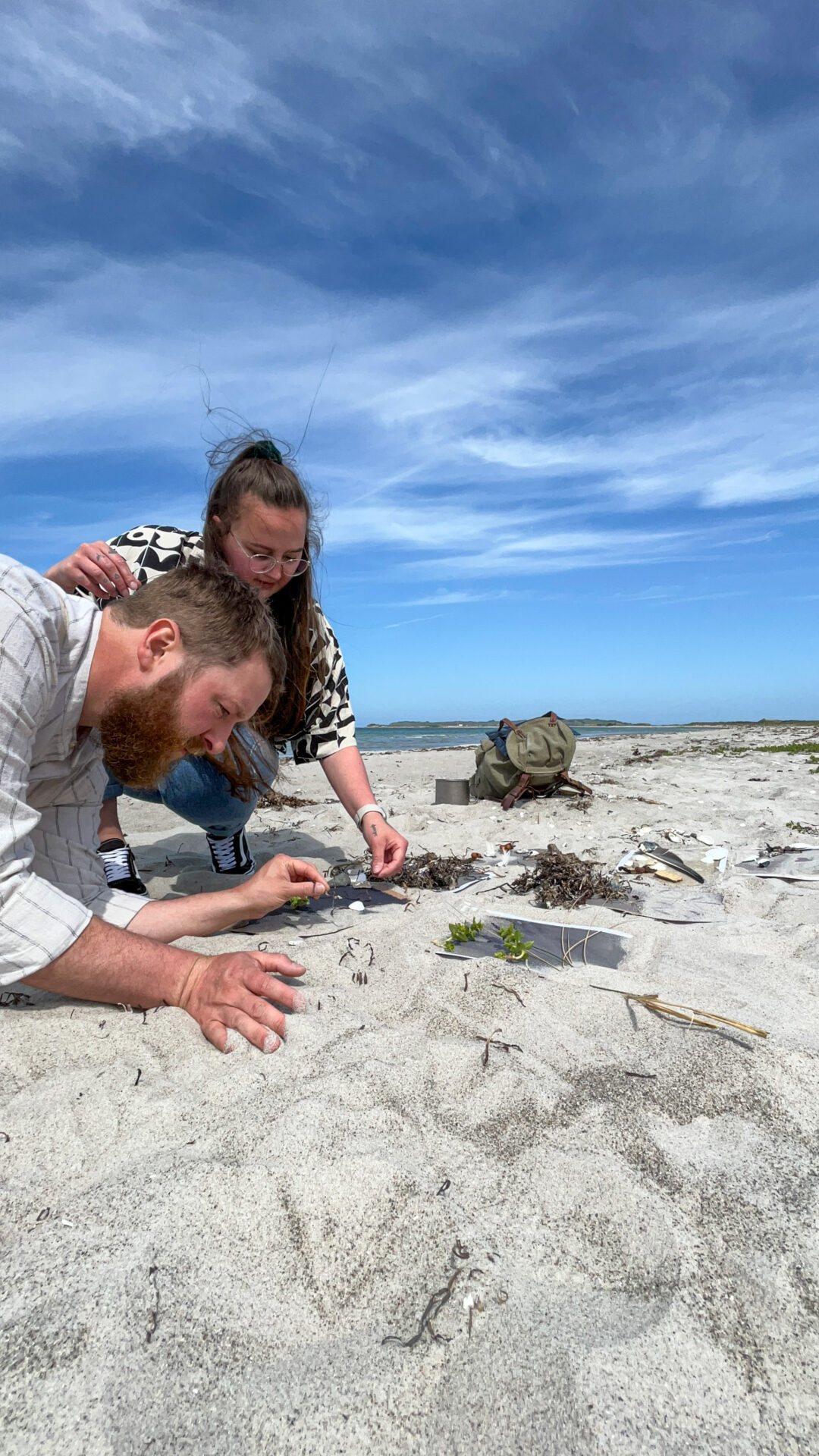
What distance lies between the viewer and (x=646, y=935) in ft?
9.76

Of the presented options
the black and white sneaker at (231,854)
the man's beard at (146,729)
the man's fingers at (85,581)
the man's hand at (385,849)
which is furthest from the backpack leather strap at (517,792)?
the man's beard at (146,729)

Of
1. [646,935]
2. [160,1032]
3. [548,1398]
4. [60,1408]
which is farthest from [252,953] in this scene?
[646,935]

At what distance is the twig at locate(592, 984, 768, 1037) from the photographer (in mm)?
2055

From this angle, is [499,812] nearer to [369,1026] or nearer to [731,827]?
[731,827]

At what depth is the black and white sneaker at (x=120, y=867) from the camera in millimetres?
3578

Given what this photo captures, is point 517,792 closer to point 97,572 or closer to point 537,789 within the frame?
point 537,789

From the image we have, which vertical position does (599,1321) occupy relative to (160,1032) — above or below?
below

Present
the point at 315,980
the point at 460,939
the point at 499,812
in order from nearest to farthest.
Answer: the point at 315,980
the point at 460,939
the point at 499,812

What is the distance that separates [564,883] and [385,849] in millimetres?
901

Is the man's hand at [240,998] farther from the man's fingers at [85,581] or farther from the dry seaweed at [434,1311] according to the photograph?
the man's fingers at [85,581]

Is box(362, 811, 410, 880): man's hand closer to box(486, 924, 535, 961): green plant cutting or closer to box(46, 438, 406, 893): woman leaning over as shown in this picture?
box(46, 438, 406, 893): woman leaning over

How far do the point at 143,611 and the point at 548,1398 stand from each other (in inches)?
77.6

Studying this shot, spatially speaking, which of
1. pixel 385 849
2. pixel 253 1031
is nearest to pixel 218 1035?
pixel 253 1031

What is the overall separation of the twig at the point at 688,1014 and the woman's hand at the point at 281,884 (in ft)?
3.07
